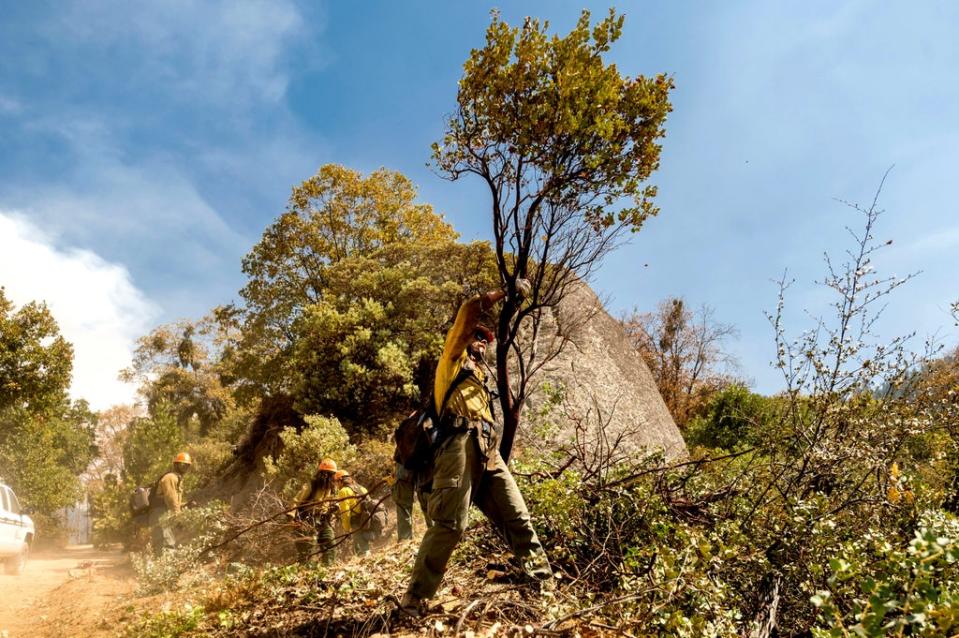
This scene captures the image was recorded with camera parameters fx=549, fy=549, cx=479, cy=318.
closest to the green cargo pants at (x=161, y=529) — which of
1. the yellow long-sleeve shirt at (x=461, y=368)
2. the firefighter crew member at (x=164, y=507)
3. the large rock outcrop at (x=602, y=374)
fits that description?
the firefighter crew member at (x=164, y=507)

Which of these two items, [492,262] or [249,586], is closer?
[249,586]

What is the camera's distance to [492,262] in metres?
13.8

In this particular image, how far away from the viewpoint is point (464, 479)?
11.6 feet

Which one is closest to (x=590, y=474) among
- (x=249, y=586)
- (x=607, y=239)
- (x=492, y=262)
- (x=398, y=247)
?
(x=249, y=586)

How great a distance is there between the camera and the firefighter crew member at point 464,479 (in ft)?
11.3

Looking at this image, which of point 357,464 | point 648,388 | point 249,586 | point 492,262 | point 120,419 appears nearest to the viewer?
point 249,586

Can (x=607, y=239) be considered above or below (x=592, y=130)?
below

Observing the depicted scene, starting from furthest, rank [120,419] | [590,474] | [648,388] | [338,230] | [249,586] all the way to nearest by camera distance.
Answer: [120,419] < [338,230] < [648,388] < [590,474] < [249,586]

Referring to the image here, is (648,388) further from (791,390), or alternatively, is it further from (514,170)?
(791,390)

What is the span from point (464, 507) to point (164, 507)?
8.68 m

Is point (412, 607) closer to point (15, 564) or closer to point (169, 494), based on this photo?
point (169, 494)

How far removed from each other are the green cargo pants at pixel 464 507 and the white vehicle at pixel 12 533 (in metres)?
11.9

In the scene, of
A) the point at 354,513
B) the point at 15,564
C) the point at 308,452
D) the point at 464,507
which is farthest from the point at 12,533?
the point at 464,507

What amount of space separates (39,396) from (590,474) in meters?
19.5
